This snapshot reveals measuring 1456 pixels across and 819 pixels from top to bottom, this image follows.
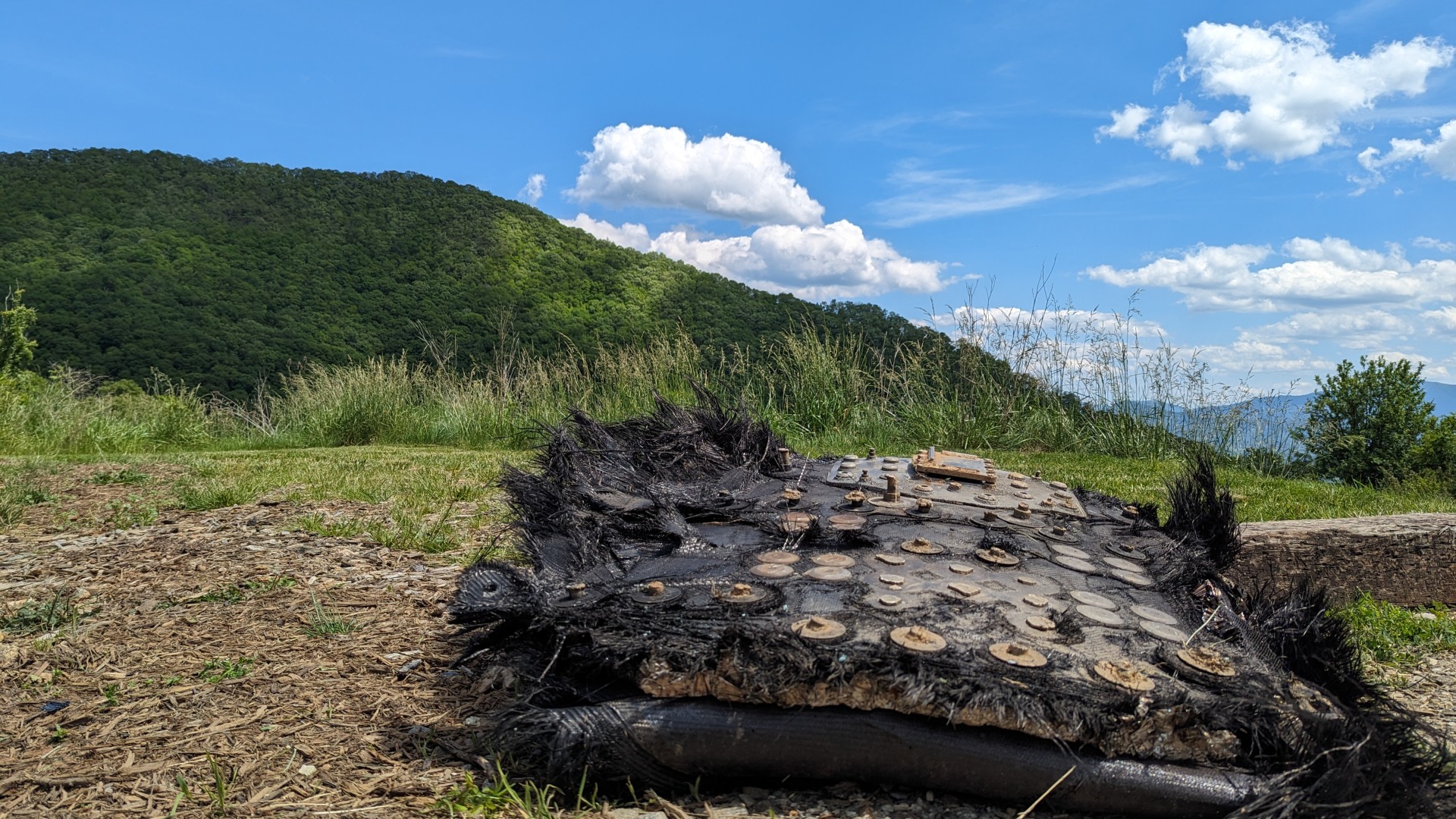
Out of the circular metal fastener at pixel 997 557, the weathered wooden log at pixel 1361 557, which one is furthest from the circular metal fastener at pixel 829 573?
the weathered wooden log at pixel 1361 557

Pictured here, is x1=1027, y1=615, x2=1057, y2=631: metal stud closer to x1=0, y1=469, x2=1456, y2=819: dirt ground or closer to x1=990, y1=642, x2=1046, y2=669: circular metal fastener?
x1=990, y1=642, x2=1046, y2=669: circular metal fastener

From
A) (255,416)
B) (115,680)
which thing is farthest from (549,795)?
(255,416)

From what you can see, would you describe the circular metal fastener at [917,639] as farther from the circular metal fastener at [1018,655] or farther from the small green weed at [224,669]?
the small green weed at [224,669]

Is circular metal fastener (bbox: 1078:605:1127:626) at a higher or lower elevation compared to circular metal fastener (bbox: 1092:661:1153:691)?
higher

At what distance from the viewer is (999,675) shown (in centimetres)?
151

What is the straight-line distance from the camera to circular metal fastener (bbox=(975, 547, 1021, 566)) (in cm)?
206

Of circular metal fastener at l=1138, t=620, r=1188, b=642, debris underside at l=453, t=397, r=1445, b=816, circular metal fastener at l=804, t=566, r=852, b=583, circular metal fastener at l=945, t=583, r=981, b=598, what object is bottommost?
debris underside at l=453, t=397, r=1445, b=816

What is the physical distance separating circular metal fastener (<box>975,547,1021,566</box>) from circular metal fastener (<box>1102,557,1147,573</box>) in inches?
12.3

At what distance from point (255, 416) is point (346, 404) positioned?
87.3 inches

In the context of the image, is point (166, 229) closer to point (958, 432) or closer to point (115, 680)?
point (958, 432)

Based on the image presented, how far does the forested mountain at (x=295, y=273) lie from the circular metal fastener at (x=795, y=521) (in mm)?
14399

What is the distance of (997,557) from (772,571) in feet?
1.84

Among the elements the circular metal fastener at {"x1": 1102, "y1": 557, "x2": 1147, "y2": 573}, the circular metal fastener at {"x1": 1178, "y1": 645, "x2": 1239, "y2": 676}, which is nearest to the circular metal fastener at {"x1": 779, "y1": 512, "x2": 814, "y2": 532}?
the circular metal fastener at {"x1": 1102, "y1": 557, "x2": 1147, "y2": 573}

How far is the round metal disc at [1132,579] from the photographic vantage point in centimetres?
212
